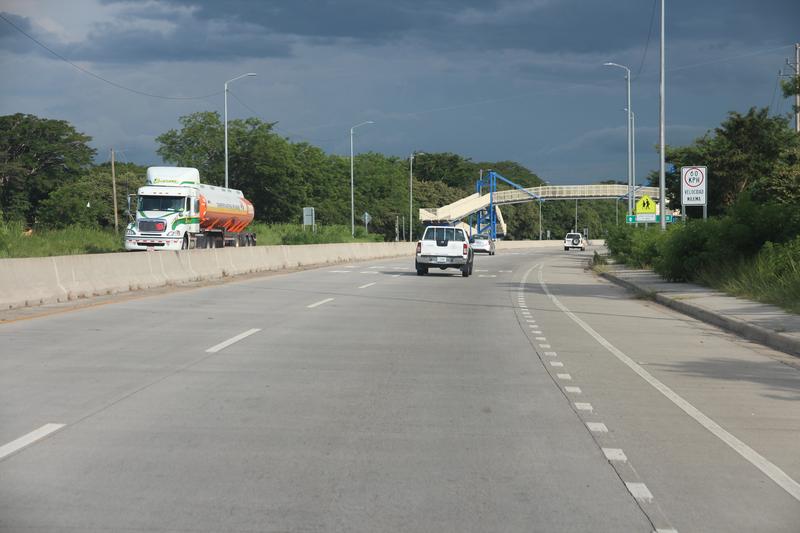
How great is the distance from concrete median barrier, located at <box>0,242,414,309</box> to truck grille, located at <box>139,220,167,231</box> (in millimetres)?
6100

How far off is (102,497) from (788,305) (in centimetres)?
1526

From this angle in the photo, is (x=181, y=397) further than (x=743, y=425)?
Yes

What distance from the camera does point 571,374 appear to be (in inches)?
409

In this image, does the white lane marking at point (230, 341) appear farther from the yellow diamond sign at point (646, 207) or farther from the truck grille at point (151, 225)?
the yellow diamond sign at point (646, 207)

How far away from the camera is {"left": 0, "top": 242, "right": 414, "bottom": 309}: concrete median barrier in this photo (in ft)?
59.5

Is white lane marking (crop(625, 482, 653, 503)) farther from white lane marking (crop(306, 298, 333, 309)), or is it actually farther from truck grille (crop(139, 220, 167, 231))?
truck grille (crop(139, 220, 167, 231))

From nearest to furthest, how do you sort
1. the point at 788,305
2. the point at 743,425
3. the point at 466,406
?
the point at 743,425 < the point at 466,406 < the point at 788,305

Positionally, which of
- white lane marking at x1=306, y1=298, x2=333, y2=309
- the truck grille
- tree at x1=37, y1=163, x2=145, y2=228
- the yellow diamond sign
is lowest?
white lane marking at x1=306, y1=298, x2=333, y2=309

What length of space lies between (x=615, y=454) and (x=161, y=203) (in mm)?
37898

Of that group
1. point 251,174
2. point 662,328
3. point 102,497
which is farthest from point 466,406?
point 251,174

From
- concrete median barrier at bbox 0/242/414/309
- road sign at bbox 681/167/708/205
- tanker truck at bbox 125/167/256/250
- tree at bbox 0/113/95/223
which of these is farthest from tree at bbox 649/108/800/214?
tree at bbox 0/113/95/223

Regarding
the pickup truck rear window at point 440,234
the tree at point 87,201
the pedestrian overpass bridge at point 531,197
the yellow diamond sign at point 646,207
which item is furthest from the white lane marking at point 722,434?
the pedestrian overpass bridge at point 531,197

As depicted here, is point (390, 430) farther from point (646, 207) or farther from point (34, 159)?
point (34, 159)

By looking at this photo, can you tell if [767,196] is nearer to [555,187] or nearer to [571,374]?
[571,374]
